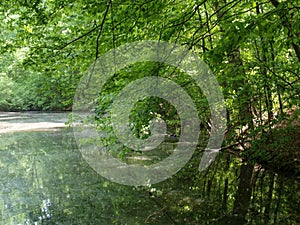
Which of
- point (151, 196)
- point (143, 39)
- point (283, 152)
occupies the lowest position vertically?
point (151, 196)

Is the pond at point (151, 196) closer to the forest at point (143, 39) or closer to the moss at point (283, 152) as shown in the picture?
the forest at point (143, 39)

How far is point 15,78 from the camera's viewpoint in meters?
26.1

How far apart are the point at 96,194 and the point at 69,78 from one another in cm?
212

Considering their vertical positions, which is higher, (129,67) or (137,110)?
(129,67)

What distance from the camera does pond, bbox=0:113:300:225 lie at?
4586 mm

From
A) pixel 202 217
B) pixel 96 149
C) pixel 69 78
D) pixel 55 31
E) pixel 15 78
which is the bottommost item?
pixel 202 217

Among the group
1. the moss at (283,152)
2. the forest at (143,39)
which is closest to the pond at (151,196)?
the forest at (143,39)

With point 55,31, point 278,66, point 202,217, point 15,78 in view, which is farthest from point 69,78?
point 15,78

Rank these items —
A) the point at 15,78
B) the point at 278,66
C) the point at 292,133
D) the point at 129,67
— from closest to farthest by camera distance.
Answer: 1. the point at 129,67
2. the point at 278,66
3. the point at 292,133
4. the point at 15,78

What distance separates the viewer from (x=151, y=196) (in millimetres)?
5438

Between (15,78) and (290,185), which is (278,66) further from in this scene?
(15,78)

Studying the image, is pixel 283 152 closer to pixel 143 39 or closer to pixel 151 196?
pixel 151 196

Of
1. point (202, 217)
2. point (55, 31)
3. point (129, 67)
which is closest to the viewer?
point (55, 31)

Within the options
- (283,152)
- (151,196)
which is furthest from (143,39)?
(283,152)
